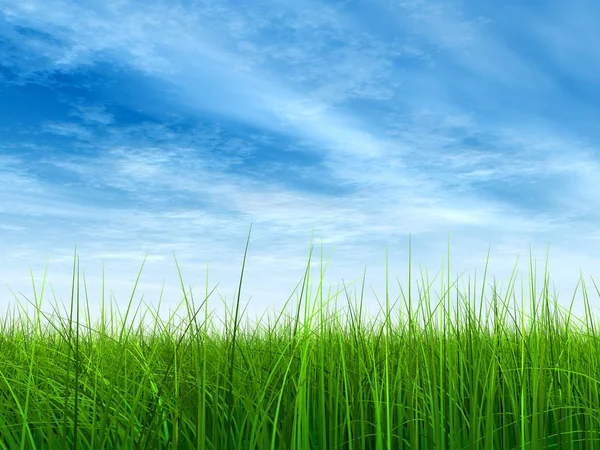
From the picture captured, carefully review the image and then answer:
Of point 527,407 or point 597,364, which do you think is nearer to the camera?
point 527,407

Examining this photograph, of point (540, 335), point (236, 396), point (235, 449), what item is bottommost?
point (235, 449)

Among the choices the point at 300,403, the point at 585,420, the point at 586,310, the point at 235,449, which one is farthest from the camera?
the point at 586,310

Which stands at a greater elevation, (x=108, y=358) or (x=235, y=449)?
(x=108, y=358)

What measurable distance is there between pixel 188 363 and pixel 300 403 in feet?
3.44

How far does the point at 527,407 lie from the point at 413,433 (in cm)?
72

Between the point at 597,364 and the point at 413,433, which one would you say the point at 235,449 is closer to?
the point at 413,433

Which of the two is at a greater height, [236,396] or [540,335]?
[540,335]

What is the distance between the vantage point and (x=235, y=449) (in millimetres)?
2271

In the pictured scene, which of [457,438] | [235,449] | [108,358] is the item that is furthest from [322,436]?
[108,358]

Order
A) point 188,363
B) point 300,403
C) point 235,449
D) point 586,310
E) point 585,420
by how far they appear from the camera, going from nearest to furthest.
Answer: point 300,403, point 235,449, point 585,420, point 188,363, point 586,310

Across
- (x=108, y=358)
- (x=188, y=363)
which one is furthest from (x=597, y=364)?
(x=108, y=358)

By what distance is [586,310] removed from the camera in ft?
10.6

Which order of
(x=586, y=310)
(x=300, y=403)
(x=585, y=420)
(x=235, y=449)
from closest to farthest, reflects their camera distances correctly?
(x=300, y=403)
(x=235, y=449)
(x=585, y=420)
(x=586, y=310)

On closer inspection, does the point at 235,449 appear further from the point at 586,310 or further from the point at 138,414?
the point at 586,310
